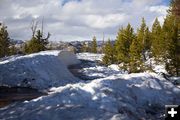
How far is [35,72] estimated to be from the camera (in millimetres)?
36500

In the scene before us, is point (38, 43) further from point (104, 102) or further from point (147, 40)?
point (104, 102)

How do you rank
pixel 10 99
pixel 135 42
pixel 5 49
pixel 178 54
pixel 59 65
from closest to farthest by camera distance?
pixel 10 99 → pixel 59 65 → pixel 178 54 → pixel 135 42 → pixel 5 49

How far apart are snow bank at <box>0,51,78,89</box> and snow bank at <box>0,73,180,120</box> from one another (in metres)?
14.1

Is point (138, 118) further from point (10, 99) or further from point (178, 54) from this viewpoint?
point (178, 54)

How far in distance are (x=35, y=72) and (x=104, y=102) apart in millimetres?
19076

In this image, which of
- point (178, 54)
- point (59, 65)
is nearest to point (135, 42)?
point (178, 54)

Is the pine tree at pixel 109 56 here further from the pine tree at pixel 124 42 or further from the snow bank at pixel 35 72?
the snow bank at pixel 35 72

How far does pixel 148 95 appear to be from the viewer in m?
21.2

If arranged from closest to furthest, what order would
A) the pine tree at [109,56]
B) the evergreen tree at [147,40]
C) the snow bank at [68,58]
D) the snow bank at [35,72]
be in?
the snow bank at [35,72] < the snow bank at [68,58] < the pine tree at [109,56] < the evergreen tree at [147,40]

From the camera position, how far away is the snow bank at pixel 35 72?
3431 centimetres

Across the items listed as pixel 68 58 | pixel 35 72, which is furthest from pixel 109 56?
pixel 35 72

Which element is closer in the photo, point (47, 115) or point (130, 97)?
point (47, 115)

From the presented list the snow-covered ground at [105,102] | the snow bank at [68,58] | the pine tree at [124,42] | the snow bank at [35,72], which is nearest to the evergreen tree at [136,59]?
the pine tree at [124,42]

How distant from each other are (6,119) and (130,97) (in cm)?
698
